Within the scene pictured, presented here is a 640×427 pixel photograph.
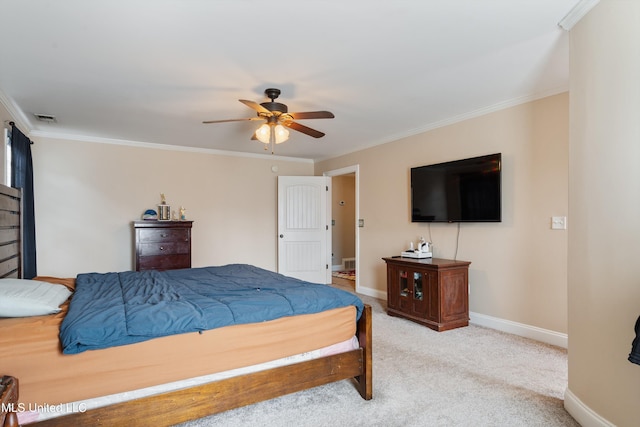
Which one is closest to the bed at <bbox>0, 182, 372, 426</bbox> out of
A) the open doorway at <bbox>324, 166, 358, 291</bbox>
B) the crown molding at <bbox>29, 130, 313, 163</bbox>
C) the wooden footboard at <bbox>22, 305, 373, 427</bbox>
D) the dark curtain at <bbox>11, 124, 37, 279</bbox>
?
the wooden footboard at <bbox>22, 305, 373, 427</bbox>

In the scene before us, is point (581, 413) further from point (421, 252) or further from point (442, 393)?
point (421, 252)

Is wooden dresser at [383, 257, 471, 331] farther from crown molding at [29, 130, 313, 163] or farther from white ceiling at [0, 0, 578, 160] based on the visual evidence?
crown molding at [29, 130, 313, 163]

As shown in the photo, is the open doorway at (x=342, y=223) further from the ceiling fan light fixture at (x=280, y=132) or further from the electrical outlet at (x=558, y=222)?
the electrical outlet at (x=558, y=222)

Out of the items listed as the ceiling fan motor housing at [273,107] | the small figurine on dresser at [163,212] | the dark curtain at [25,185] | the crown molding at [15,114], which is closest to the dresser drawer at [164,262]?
the small figurine on dresser at [163,212]

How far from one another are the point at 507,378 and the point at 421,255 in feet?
5.51

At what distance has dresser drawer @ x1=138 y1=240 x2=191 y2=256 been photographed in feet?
15.1

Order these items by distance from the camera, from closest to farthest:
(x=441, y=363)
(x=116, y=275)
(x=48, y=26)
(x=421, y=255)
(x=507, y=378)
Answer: (x=48, y=26) < (x=507, y=378) < (x=441, y=363) < (x=116, y=275) < (x=421, y=255)

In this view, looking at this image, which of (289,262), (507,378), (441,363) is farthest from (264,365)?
(289,262)

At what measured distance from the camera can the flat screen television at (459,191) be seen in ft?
11.7

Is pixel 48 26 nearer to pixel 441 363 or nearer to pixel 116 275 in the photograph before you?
pixel 116 275

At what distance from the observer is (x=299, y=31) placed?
87.0 inches

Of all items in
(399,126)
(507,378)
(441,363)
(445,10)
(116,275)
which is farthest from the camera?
(399,126)

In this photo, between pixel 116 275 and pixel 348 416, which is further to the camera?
pixel 116 275

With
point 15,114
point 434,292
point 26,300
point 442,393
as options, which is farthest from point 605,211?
point 15,114
